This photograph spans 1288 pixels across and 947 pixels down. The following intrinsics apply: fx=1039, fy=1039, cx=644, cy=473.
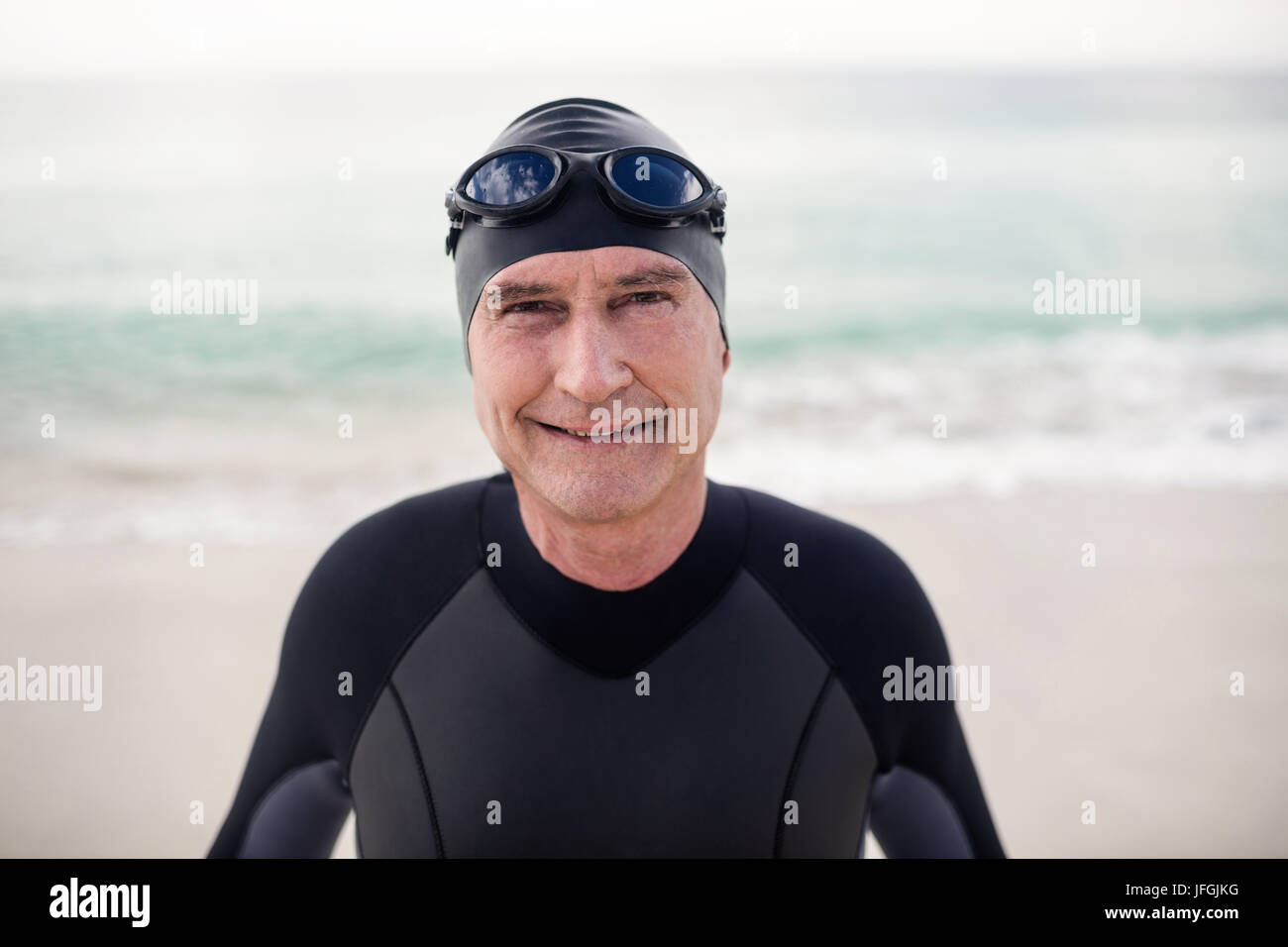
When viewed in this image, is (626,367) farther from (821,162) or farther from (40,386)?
(821,162)

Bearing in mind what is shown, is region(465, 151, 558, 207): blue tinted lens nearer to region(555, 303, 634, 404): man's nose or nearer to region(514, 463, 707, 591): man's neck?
region(555, 303, 634, 404): man's nose

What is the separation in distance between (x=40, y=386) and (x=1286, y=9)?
10099mm

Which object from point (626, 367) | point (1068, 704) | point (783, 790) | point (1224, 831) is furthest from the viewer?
point (1068, 704)

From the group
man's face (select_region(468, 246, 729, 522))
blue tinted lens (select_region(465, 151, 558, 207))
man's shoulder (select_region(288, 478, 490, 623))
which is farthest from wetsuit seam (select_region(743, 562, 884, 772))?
blue tinted lens (select_region(465, 151, 558, 207))

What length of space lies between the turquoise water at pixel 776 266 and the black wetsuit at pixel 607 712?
537 centimetres

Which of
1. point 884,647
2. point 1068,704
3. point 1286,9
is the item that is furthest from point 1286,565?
point 884,647

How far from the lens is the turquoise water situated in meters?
8.22

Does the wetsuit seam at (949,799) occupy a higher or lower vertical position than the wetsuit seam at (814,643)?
lower

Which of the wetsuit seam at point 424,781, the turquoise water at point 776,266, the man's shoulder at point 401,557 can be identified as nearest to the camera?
the wetsuit seam at point 424,781

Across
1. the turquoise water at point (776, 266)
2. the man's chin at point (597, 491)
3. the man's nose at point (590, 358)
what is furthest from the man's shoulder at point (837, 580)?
the turquoise water at point (776, 266)

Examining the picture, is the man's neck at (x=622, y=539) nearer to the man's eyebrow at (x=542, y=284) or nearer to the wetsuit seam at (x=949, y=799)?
the man's eyebrow at (x=542, y=284)

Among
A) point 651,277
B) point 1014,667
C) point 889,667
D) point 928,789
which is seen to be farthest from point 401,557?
point 1014,667

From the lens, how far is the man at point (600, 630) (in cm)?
177

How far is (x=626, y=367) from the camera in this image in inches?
68.4
